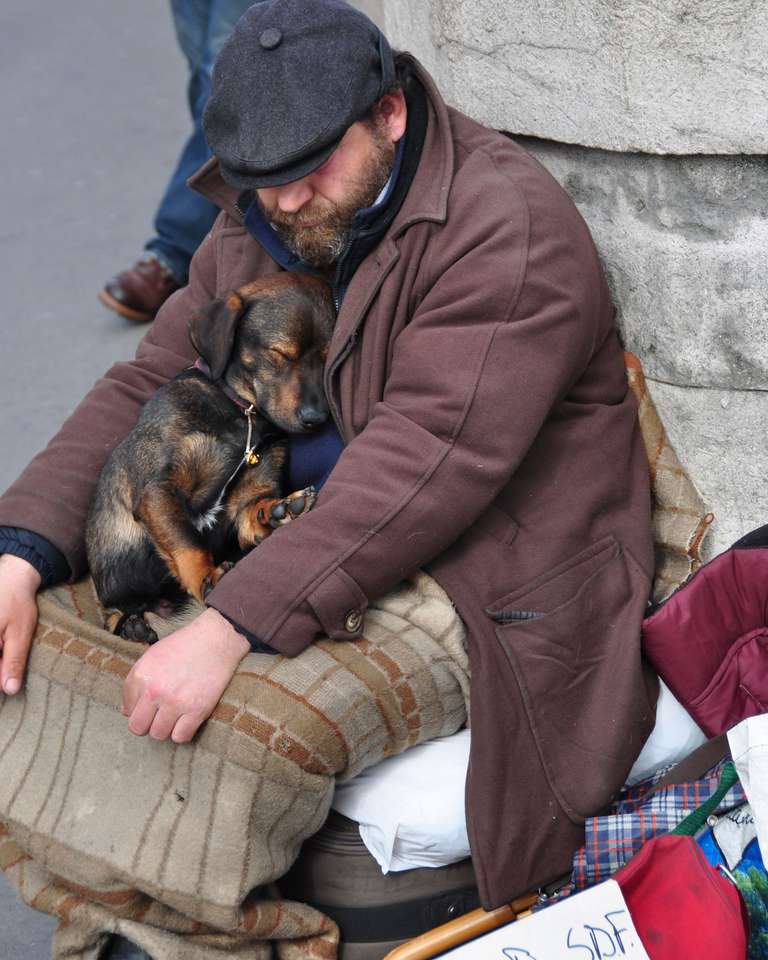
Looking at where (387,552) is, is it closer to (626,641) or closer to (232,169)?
(626,641)

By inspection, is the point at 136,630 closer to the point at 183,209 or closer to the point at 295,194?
the point at 295,194

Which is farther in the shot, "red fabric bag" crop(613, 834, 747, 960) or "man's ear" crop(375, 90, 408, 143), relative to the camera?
"man's ear" crop(375, 90, 408, 143)

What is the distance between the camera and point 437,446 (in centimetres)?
265

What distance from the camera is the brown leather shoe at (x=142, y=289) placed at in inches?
225

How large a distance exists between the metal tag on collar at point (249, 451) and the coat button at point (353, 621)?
60 centimetres

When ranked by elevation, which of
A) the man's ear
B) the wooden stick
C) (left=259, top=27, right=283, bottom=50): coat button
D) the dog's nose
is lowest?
the wooden stick

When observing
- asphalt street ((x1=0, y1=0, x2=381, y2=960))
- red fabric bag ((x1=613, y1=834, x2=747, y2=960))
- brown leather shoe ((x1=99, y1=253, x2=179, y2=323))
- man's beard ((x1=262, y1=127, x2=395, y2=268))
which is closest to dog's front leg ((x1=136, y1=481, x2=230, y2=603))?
man's beard ((x1=262, y1=127, x2=395, y2=268))

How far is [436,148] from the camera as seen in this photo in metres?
2.89

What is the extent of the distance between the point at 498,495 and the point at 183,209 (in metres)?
3.09

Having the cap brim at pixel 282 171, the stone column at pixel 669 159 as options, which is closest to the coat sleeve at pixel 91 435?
the cap brim at pixel 282 171

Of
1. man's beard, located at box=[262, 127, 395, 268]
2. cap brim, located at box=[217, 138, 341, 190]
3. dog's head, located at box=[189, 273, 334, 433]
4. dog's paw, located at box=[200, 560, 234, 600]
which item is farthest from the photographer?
dog's head, located at box=[189, 273, 334, 433]

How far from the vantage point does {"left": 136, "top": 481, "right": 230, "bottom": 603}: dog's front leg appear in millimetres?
3000

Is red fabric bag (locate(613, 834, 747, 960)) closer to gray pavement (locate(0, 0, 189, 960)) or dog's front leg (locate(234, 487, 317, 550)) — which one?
dog's front leg (locate(234, 487, 317, 550))

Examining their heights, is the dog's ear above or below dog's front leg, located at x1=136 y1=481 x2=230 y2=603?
above
